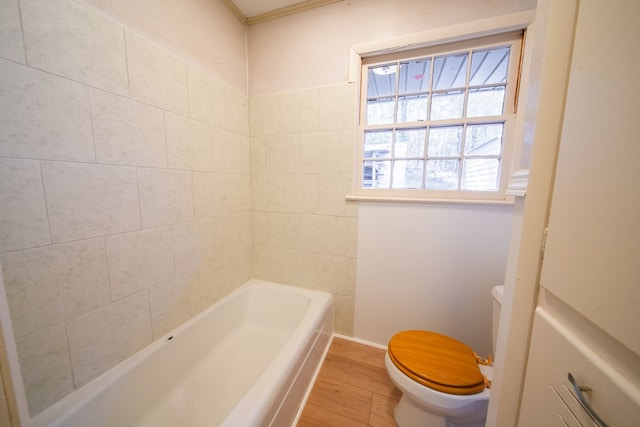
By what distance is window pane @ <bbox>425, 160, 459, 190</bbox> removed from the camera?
4.46 feet

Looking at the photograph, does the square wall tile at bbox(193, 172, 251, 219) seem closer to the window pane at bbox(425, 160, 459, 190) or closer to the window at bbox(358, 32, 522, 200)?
the window at bbox(358, 32, 522, 200)

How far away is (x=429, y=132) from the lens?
4.49 feet

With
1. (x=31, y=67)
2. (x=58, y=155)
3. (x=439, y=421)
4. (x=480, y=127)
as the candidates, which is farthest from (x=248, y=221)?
(x=480, y=127)

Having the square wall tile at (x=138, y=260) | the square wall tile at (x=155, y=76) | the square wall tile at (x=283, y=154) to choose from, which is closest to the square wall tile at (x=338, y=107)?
the square wall tile at (x=283, y=154)

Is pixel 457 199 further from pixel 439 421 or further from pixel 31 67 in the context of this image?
pixel 31 67

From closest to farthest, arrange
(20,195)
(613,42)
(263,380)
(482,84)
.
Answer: (613,42) < (20,195) < (263,380) < (482,84)

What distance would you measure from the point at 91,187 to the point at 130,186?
0.43 ft

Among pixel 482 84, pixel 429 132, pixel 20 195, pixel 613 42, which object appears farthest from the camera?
pixel 429 132

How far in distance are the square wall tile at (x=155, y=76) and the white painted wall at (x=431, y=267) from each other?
50.4 inches

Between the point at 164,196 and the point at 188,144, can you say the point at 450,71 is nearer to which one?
the point at 188,144

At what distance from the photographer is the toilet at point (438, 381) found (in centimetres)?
86

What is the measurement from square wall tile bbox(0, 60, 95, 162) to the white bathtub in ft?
3.11

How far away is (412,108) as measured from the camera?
1409 mm

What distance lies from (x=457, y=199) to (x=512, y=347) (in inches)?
36.4
